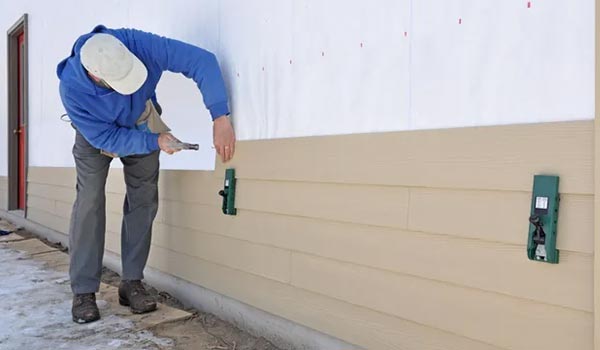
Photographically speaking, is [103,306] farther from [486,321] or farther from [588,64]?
[588,64]

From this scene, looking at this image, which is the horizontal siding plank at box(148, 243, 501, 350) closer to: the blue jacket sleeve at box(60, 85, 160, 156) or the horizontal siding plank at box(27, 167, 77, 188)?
the blue jacket sleeve at box(60, 85, 160, 156)

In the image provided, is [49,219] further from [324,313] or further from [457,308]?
[457,308]

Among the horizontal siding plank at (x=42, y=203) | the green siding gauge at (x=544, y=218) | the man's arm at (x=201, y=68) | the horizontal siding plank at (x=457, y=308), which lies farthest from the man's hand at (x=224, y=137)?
the horizontal siding plank at (x=42, y=203)

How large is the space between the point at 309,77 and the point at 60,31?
130 inches

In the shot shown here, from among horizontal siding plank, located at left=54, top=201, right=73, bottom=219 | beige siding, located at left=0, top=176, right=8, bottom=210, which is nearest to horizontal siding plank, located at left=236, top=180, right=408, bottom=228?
horizontal siding plank, located at left=54, top=201, right=73, bottom=219

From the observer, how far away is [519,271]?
125 centimetres

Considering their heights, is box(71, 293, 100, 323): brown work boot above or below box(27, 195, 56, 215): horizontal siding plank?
below

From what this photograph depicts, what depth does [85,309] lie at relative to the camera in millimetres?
2330

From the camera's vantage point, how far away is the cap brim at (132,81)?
2.05 metres

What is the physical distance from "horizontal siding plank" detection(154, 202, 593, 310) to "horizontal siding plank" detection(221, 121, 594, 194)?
0.16 metres

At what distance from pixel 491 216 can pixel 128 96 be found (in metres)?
1.61

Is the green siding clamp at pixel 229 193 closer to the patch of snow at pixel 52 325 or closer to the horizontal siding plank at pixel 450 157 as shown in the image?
the horizontal siding plank at pixel 450 157

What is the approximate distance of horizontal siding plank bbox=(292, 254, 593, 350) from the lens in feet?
3.88

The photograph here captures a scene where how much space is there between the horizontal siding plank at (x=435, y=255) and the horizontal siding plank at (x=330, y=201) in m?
0.03
